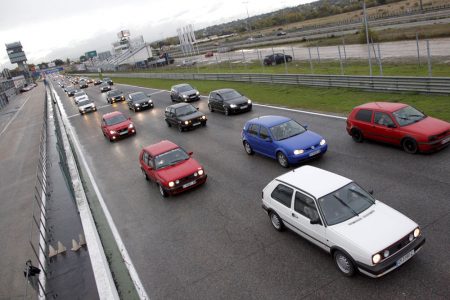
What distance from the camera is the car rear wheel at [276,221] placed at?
383 inches

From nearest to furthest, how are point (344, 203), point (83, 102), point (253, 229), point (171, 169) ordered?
point (344, 203), point (253, 229), point (171, 169), point (83, 102)

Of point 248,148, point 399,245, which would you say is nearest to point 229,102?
point 248,148

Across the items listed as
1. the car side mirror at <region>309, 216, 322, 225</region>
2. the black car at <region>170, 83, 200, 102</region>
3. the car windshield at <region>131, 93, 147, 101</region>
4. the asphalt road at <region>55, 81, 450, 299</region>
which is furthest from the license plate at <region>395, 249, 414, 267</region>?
the car windshield at <region>131, 93, 147, 101</region>

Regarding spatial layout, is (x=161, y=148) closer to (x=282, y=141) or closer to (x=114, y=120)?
(x=282, y=141)

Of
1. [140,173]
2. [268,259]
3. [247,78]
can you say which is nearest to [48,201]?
[140,173]

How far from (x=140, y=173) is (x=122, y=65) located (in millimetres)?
123841

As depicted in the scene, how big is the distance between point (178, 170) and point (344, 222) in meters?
7.14

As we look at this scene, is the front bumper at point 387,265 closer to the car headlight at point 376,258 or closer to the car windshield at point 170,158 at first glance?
the car headlight at point 376,258

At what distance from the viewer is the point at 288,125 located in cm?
1495

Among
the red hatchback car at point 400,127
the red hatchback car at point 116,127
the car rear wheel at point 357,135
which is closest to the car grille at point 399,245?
the red hatchback car at point 400,127

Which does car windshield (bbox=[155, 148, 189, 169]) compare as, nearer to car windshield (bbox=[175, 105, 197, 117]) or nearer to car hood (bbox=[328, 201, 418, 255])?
car hood (bbox=[328, 201, 418, 255])

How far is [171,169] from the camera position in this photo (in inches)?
551

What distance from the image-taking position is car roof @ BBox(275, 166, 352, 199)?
8.64 metres

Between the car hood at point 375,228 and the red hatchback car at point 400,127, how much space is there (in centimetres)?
547
